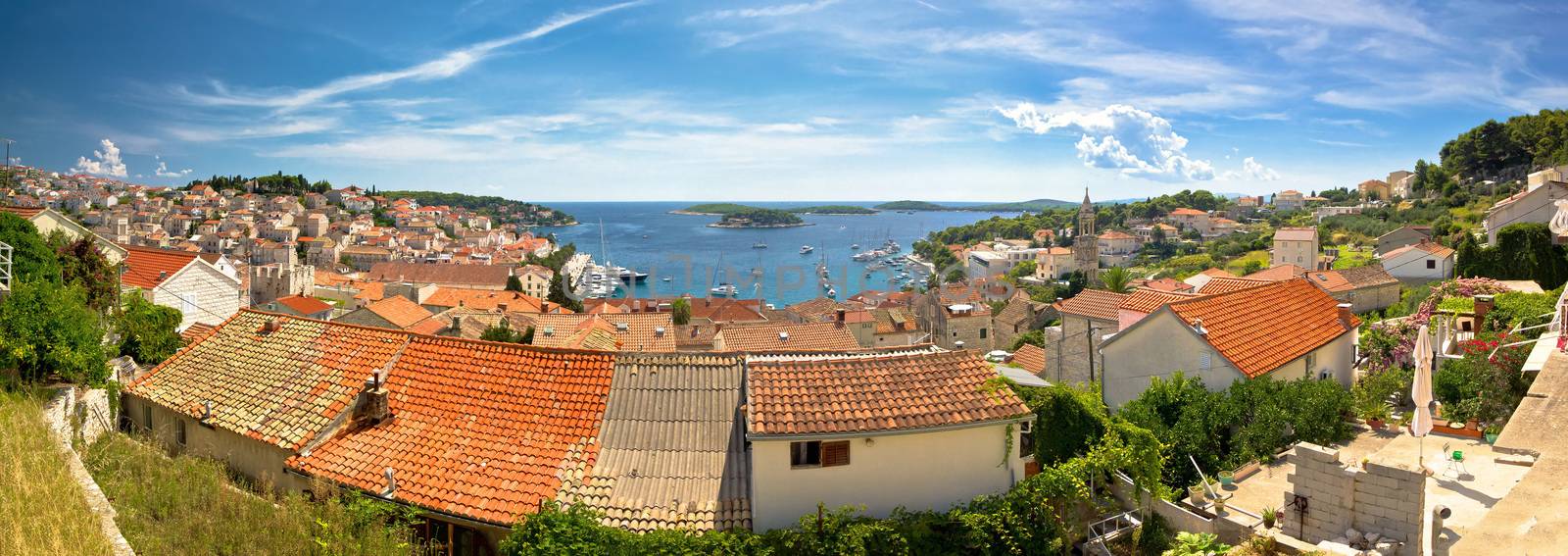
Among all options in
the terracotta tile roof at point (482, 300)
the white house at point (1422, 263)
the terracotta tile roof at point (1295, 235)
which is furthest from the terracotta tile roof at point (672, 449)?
the terracotta tile roof at point (1295, 235)

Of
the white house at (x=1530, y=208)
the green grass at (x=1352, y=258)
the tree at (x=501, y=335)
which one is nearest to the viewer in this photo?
the tree at (x=501, y=335)

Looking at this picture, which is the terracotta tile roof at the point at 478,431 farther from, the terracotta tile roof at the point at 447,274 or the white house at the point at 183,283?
the terracotta tile roof at the point at 447,274

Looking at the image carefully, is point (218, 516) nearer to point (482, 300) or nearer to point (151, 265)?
point (151, 265)

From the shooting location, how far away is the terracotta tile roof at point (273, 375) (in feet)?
37.6

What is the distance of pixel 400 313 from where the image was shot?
139 ft

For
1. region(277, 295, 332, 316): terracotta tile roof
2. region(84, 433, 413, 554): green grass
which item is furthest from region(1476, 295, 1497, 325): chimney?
region(277, 295, 332, 316): terracotta tile roof

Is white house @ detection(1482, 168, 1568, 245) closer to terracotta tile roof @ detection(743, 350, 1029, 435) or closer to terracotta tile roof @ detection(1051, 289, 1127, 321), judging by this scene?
terracotta tile roof @ detection(1051, 289, 1127, 321)

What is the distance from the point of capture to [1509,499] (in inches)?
339

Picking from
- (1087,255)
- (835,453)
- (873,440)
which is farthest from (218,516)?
(1087,255)

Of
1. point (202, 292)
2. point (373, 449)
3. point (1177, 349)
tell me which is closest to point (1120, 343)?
point (1177, 349)

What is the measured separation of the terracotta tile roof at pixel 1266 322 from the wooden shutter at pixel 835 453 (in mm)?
7799

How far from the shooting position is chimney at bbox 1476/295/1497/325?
752 inches

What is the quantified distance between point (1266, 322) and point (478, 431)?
14.1 m

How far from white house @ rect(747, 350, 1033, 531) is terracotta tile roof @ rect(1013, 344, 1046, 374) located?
760 inches
